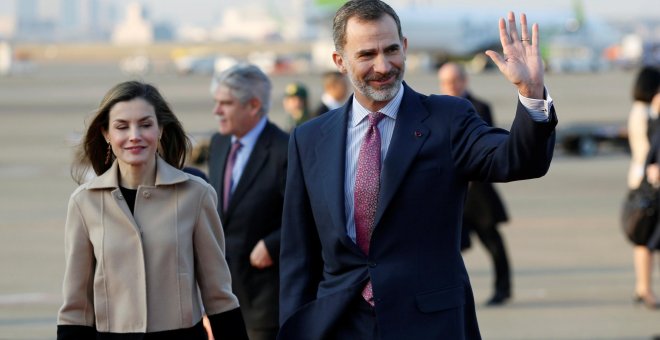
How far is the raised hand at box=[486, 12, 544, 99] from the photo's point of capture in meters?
3.44

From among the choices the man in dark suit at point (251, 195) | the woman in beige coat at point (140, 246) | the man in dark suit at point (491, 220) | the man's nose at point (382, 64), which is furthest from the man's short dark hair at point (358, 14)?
the man in dark suit at point (491, 220)

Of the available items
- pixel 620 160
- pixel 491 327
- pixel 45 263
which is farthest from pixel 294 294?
pixel 620 160

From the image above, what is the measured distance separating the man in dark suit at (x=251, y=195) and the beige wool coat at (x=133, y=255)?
5.28 ft

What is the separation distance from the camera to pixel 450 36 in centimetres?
10394

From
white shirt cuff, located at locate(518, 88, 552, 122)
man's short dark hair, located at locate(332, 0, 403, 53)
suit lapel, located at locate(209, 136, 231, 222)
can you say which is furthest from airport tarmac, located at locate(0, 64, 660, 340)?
white shirt cuff, located at locate(518, 88, 552, 122)

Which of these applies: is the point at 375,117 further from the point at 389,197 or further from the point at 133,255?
the point at 133,255

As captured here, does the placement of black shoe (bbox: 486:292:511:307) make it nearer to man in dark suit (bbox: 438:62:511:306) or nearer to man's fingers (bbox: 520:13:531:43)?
man in dark suit (bbox: 438:62:511:306)

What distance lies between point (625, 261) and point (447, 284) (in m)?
8.12

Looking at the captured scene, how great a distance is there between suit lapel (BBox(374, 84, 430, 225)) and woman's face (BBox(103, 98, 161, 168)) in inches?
32.4

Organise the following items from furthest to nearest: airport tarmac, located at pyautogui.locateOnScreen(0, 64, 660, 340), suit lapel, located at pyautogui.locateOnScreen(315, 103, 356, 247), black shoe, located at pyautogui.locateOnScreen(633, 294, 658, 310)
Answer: black shoe, located at pyautogui.locateOnScreen(633, 294, 658, 310) → airport tarmac, located at pyautogui.locateOnScreen(0, 64, 660, 340) → suit lapel, located at pyautogui.locateOnScreen(315, 103, 356, 247)

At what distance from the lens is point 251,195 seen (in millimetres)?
5746

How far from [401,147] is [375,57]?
0.30 meters

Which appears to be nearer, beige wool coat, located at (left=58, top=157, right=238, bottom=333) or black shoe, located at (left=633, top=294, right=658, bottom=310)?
beige wool coat, located at (left=58, top=157, right=238, bottom=333)

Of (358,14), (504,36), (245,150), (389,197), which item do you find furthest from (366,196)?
(245,150)
